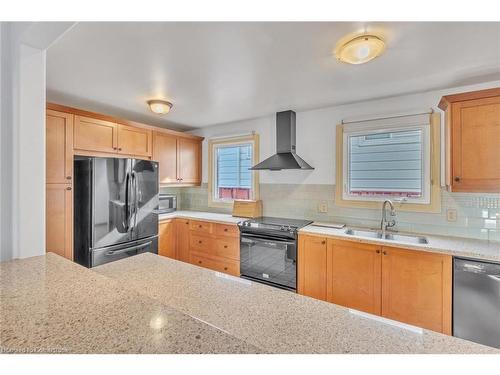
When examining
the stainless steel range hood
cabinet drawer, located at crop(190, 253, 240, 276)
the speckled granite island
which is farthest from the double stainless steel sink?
the speckled granite island

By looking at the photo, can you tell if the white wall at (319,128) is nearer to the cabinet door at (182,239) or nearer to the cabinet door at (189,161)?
the cabinet door at (189,161)

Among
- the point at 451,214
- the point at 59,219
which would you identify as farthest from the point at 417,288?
the point at 59,219

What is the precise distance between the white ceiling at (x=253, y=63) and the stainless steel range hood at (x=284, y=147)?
32 cm

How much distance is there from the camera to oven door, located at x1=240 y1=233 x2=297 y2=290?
269cm

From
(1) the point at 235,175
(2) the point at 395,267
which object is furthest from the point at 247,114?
(2) the point at 395,267

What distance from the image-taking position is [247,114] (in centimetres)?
345

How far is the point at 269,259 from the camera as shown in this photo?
2832mm

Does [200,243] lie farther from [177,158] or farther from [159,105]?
[159,105]

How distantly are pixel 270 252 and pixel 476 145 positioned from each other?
2106 millimetres

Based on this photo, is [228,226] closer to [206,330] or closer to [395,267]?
[395,267]

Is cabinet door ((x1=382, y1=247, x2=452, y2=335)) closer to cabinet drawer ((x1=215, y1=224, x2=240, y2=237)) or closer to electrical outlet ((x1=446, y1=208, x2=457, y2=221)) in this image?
electrical outlet ((x1=446, y1=208, x2=457, y2=221))

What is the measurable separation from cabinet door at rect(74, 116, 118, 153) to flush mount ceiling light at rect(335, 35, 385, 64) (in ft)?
8.60

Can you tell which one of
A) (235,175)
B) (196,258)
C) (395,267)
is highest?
(235,175)
